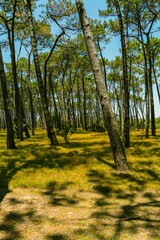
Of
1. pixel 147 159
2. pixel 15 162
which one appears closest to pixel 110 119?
pixel 147 159

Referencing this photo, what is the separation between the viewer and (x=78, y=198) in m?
3.79

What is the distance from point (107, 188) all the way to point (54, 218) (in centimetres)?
194

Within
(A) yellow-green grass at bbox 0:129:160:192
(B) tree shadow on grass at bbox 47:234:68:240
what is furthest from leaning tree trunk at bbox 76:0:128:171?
(B) tree shadow on grass at bbox 47:234:68:240

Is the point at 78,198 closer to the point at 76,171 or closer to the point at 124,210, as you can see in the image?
the point at 124,210

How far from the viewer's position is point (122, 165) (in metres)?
5.23

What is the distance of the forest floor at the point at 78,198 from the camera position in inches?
95.3

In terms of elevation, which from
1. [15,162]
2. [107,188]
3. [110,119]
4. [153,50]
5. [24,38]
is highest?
[24,38]

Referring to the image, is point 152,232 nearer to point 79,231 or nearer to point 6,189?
point 79,231

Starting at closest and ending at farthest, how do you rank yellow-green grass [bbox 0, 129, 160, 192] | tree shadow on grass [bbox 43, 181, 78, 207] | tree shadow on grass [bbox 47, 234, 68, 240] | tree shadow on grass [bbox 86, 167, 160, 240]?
tree shadow on grass [bbox 47, 234, 68, 240] < tree shadow on grass [bbox 86, 167, 160, 240] < tree shadow on grass [bbox 43, 181, 78, 207] < yellow-green grass [bbox 0, 129, 160, 192]

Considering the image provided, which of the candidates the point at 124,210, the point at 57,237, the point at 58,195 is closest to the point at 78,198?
the point at 58,195

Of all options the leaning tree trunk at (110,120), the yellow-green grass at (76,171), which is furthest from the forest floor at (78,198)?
the leaning tree trunk at (110,120)

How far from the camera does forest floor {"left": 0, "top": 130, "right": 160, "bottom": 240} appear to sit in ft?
7.94

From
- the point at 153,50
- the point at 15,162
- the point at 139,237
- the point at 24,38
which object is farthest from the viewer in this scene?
the point at 153,50

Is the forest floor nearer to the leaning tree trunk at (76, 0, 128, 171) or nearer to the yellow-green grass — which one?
the yellow-green grass
